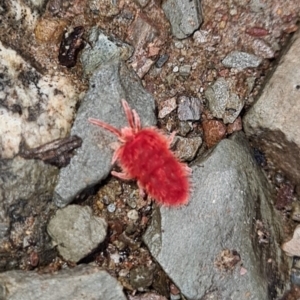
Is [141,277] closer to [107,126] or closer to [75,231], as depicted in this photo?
[75,231]

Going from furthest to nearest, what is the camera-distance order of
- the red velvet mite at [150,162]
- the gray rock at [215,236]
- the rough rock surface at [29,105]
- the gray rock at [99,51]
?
the gray rock at [99,51] < the gray rock at [215,236] < the rough rock surface at [29,105] < the red velvet mite at [150,162]

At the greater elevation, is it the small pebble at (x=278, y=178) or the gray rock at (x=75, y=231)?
the small pebble at (x=278, y=178)

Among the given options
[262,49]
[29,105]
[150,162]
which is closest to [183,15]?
[262,49]

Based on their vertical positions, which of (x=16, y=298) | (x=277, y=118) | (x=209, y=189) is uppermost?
(x=277, y=118)

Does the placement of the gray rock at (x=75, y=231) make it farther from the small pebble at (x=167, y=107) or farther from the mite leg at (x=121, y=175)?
the small pebble at (x=167, y=107)

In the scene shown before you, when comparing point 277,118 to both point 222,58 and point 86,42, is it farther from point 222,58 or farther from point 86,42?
point 86,42

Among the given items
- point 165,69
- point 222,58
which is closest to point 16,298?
point 165,69

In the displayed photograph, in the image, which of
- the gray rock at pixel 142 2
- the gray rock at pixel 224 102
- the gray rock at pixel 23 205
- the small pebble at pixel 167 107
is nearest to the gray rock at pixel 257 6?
the gray rock at pixel 224 102
